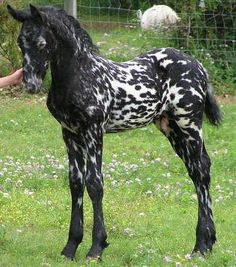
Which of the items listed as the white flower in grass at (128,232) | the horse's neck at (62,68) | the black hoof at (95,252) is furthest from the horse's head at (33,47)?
the white flower in grass at (128,232)

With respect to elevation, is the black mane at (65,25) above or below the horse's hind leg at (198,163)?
above

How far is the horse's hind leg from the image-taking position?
791 cm

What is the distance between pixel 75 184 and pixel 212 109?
5.42 ft

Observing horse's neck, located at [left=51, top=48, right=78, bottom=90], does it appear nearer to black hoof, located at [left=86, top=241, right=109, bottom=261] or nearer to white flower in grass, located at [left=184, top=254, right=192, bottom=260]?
black hoof, located at [left=86, top=241, right=109, bottom=261]

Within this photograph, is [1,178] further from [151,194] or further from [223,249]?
[223,249]

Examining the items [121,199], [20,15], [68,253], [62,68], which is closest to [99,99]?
[62,68]

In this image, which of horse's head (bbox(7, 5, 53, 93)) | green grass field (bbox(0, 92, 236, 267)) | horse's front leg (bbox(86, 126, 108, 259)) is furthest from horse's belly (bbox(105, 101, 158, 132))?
green grass field (bbox(0, 92, 236, 267))

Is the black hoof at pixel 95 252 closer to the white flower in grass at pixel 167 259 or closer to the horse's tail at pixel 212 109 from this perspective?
the white flower in grass at pixel 167 259

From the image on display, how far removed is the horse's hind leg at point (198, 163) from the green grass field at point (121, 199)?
0.70ft

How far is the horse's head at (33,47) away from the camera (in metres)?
6.89

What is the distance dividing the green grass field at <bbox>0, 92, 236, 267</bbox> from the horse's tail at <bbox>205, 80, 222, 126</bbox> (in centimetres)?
124

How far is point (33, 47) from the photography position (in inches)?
272

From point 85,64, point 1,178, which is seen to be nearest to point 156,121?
point 85,64

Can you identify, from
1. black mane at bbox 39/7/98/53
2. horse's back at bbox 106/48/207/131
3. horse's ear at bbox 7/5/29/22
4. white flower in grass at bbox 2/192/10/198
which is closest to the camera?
horse's ear at bbox 7/5/29/22
